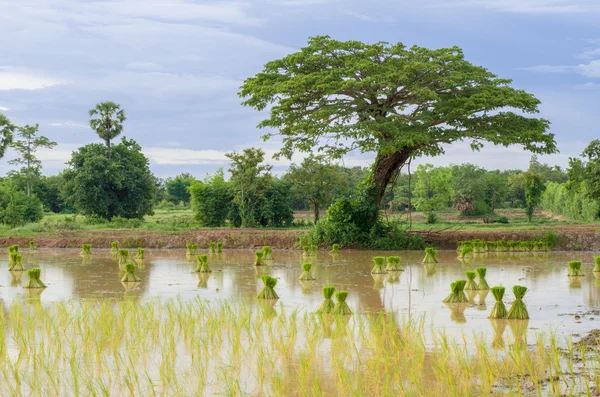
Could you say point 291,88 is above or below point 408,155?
above

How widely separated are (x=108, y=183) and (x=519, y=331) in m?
40.7

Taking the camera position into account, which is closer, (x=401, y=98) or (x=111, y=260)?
(x=111, y=260)

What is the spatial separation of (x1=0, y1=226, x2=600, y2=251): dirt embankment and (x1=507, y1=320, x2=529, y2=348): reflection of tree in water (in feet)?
53.2

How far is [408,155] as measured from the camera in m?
26.4

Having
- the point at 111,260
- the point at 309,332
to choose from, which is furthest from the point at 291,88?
the point at 309,332

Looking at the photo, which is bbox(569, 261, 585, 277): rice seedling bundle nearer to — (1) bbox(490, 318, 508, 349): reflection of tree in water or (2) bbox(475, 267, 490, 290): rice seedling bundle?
(2) bbox(475, 267, 490, 290): rice seedling bundle

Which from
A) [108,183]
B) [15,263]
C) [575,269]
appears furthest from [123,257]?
[108,183]

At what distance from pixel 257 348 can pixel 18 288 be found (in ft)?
30.3

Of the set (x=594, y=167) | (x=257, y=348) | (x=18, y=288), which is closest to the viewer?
(x=257, y=348)

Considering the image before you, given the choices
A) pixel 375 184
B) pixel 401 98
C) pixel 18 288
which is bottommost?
pixel 18 288

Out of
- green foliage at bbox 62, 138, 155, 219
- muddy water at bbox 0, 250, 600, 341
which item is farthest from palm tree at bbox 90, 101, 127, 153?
muddy water at bbox 0, 250, 600, 341

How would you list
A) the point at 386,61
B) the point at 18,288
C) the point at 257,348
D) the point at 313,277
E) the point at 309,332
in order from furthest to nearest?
1. the point at 386,61
2. the point at 313,277
3. the point at 18,288
4. the point at 309,332
5. the point at 257,348

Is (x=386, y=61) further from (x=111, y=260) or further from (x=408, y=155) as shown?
(x=111, y=260)

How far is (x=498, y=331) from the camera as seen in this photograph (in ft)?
32.5
